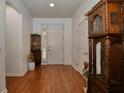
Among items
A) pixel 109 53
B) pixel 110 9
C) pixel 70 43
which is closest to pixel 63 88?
pixel 109 53

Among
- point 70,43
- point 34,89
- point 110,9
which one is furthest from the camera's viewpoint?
point 70,43

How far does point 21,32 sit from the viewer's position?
20.9 feet

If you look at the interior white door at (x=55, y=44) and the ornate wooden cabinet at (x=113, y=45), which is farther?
the interior white door at (x=55, y=44)

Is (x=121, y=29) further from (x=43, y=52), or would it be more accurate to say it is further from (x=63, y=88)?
(x=43, y=52)

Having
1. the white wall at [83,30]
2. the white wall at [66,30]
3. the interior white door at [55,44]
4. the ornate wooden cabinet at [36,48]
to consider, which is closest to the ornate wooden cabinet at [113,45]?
the white wall at [83,30]

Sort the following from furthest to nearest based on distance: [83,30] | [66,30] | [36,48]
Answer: [66,30]
[36,48]
[83,30]

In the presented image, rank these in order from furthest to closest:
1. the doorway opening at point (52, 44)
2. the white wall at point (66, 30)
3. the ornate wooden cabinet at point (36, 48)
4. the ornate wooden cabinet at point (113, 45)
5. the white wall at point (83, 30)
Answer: the doorway opening at point (52, 44) → the white wall at point (66, 30) → the ornate wooden cabinet at point (36, 48) → the white wall at point (83, 30) → the ornate wooden cabinet at point (113, 45)

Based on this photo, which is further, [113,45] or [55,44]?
[55,44]

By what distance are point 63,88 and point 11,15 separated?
344 centimetres

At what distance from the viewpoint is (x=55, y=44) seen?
9.94 metres

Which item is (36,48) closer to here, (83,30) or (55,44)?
(55,44)

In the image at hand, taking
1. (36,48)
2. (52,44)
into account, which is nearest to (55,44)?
(52,44)

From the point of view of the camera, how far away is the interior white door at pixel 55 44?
32.6 feet

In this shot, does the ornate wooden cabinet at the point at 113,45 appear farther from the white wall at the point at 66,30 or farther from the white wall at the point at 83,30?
the white wall at the point at 66,30
